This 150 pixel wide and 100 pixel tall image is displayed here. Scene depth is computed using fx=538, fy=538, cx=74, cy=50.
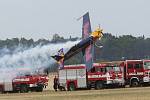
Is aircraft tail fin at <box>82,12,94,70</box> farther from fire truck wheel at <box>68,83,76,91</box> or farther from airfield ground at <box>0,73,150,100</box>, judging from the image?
airfield ground at <box>0,73,150,100</box>

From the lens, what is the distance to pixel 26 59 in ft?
195

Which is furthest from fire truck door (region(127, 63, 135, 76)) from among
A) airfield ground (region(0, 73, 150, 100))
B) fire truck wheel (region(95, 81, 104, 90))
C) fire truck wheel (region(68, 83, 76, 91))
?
airfield ground (region(0, 73, 150, 100))

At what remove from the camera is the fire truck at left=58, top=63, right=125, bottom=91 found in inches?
2179

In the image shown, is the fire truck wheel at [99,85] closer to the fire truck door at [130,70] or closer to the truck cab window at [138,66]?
the fire truck door at [130,70]

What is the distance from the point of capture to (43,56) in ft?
200

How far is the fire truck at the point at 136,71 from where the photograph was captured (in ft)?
182

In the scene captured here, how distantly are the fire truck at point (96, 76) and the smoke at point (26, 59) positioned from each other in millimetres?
5460

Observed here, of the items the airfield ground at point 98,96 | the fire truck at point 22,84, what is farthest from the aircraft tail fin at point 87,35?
the airfield ground at point 98,96

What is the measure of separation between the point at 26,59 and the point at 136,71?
489 inches

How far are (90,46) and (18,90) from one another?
10046mm

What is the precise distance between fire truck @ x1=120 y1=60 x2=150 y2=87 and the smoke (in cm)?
920

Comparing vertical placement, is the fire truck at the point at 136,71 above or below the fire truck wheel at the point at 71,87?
above

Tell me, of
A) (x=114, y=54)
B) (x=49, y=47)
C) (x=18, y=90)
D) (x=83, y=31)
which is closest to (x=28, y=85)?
(x=18, y=90)

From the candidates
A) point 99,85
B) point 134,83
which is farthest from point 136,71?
point 99,85
